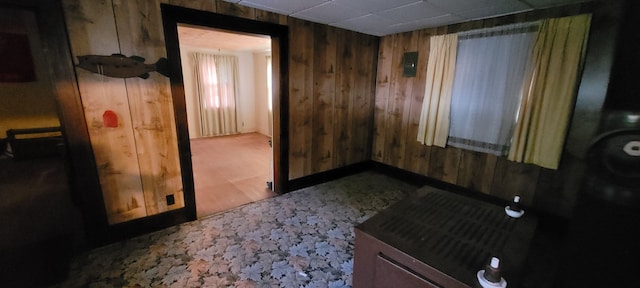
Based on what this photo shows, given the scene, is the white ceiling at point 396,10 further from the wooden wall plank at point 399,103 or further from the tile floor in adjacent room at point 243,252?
the tile floor in adjacent room at point 243,252

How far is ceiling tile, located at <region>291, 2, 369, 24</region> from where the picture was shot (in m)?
2.45

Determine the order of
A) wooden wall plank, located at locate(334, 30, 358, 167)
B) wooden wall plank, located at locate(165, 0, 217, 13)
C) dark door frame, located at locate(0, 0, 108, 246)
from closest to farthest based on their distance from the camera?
dark door frame, located at locate(0, 0, 108, 246), wooden wall plank, located at locate(165, 0, 217, 13), wooden wall plank, located at locate(334, 30, 358, 167)

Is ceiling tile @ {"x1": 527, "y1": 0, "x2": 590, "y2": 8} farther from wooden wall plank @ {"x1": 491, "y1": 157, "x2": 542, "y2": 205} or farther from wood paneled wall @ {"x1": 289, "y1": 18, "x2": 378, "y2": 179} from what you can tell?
wood paneled wall @ {"x1": 289, "y1": 18, "x2": 378, "y2": 179}

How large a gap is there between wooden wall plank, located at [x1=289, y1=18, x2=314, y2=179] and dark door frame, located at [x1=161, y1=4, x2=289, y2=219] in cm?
9

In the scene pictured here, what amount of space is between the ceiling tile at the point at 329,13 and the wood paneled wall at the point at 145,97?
0.50ft

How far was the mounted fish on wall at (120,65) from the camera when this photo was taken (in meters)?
1.84

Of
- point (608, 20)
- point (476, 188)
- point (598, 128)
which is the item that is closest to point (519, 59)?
point (608, 20)

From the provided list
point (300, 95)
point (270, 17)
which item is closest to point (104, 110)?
point (270, 17)

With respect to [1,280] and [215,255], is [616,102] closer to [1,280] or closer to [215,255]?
[215,255]

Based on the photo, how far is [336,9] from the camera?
99.0 inches

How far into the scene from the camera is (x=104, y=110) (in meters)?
1.96

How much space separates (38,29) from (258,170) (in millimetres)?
2854

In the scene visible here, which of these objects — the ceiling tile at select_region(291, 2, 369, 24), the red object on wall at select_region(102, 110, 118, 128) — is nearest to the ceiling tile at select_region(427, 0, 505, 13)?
the ceiling tile at select_region(291, 2, 369, 24)

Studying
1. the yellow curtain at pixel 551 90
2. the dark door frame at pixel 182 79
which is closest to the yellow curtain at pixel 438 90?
the yellow curtain at pixel 551 90
